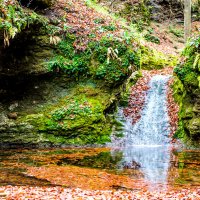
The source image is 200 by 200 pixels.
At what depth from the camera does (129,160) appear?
412 inches

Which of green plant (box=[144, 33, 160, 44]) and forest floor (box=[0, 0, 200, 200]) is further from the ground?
green plant (box=[144, 33, 160, 44])

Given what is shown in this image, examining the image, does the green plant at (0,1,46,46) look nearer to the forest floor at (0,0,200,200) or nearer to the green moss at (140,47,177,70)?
the forest floor at (0,0,200,200)

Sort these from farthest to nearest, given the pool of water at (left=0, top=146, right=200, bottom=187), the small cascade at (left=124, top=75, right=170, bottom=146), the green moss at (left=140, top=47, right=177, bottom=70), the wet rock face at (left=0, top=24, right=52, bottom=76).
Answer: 1. the green moss at (left=140, top=47, right=177, bottom=70)
2. the small cascade at (left=124, top=75, right=170, bottom=146)
3. the wet rock face at (left=0, top=24, right=52, bottom=76)
4. the pool of water at (left=0, top=146, right=200, bottom=187)

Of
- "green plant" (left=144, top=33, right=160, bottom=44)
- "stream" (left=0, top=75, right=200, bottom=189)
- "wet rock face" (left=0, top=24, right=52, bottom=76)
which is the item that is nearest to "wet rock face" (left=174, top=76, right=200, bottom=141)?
"stream" (left=0, top=75, right=200, bottom=189)

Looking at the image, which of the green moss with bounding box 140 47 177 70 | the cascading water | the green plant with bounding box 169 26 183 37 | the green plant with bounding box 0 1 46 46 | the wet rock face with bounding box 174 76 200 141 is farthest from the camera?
the green plant with bounding box 169 26 183 37

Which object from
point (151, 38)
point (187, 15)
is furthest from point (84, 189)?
point (151, 38)

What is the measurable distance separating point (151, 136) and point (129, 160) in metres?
4.48

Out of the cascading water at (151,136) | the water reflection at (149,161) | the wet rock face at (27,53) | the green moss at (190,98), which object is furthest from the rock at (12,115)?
the green moss at (190,98)

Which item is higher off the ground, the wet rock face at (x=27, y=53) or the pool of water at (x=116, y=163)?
the wet rock face at (x=27, y=53)

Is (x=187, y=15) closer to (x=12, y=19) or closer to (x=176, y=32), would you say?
(x=176, y=32)

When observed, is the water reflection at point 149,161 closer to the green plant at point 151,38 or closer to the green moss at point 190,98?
the green moss at point 190,98

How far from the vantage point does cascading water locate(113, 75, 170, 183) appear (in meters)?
10.1

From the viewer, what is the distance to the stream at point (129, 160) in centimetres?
769

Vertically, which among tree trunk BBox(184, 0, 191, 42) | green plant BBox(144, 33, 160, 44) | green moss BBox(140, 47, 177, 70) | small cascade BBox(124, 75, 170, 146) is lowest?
small cascade BBox(124, 75, 170, 146)
